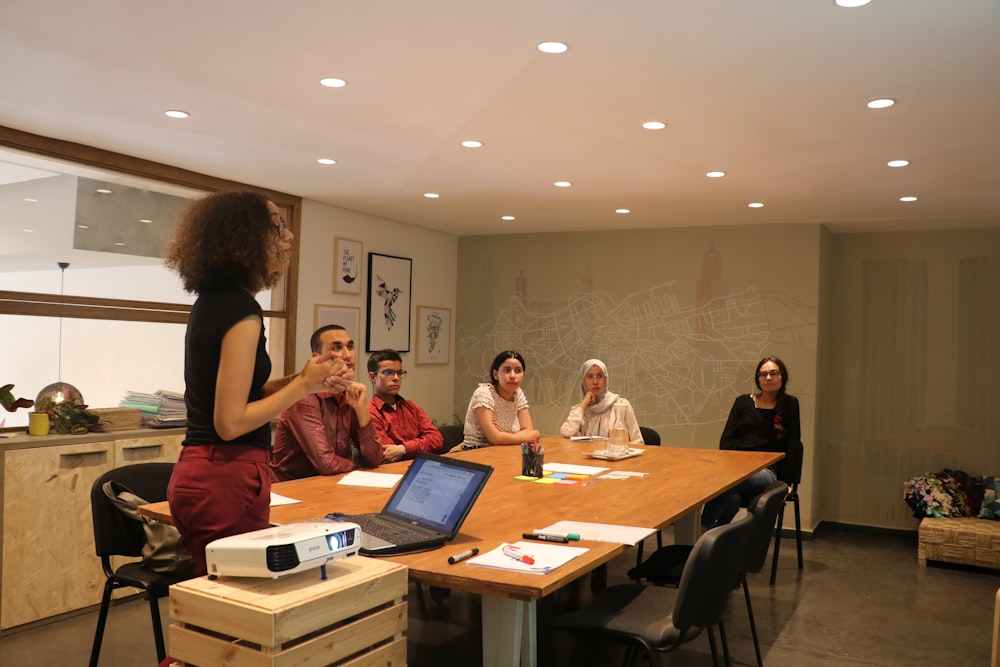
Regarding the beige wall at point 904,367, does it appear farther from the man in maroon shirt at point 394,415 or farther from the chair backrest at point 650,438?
the man in maroon shirt at point 394,415

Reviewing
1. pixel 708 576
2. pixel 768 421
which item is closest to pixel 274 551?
pixel 708 576

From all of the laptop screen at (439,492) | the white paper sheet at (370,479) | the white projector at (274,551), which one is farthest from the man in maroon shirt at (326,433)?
the white projector at (274,551)

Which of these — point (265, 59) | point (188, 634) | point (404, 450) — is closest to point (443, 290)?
point (404, 450)

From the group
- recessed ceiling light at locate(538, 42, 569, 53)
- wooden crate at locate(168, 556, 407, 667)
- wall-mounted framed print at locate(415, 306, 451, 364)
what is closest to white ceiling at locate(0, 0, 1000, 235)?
recessed ceiling light at locate(538, 42, 569, 53)

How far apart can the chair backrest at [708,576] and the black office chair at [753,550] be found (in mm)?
294

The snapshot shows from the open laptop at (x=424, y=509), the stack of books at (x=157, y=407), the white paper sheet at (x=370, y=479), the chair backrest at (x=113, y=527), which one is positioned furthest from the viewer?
the stack of books at (x=157, y=407)

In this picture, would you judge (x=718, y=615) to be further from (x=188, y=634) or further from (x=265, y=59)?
(x=265, y=59)

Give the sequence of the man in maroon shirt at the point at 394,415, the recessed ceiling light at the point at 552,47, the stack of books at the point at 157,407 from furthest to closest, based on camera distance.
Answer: the stack of books at the point at 157,407
the man in maroon shirt at the point at 394,415
the recessed ceiling light at the point at 552,47

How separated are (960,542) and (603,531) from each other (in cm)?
405

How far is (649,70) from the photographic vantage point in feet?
9.80

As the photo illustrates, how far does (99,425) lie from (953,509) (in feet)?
18.0

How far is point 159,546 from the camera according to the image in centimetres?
298

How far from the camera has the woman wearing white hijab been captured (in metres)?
5.11

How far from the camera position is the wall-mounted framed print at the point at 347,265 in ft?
19.9
